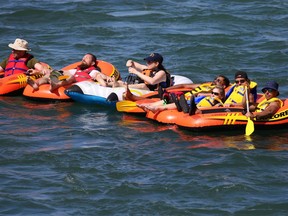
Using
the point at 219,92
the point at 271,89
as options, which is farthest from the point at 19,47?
the point at 271,89

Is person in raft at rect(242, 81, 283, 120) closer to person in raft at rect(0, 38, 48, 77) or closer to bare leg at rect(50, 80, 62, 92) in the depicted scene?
bare leg at rect(50, 80, 62, 92)

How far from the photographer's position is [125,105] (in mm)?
13820

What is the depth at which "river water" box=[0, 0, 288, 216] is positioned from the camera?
10461mm

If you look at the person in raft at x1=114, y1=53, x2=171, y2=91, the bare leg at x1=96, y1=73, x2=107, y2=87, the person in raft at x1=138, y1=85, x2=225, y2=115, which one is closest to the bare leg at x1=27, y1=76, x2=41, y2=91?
the bare leg at x1=96, y1=73, x2=107, y2=87

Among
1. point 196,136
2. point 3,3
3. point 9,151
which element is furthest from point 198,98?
point 3,3

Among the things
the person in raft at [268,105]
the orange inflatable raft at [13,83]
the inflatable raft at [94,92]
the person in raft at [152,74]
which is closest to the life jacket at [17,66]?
the orange inflatable raft at [13,83]

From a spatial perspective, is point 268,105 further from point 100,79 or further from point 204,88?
point 100,79

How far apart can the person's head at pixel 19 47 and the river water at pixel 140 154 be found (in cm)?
79

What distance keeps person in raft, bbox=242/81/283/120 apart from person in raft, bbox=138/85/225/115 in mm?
488

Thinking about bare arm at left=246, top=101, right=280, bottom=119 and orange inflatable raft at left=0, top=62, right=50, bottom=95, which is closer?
bare arm at left=246, top=101, right=280, bottom=119

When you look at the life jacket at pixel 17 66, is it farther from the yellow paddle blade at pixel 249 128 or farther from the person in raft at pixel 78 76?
the yellow paddle blade at pixel 249 128

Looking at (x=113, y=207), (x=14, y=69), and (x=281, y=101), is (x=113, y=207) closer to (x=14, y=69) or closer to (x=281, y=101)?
(x=281, y=101)

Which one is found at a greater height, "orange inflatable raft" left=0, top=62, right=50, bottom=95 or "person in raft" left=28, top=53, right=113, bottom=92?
"person in raft" left=28, top=53, right=113, bottom=92

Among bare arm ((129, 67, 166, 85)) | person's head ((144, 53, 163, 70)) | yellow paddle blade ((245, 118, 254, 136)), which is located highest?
person's head ((144, 53, 163, 70))
